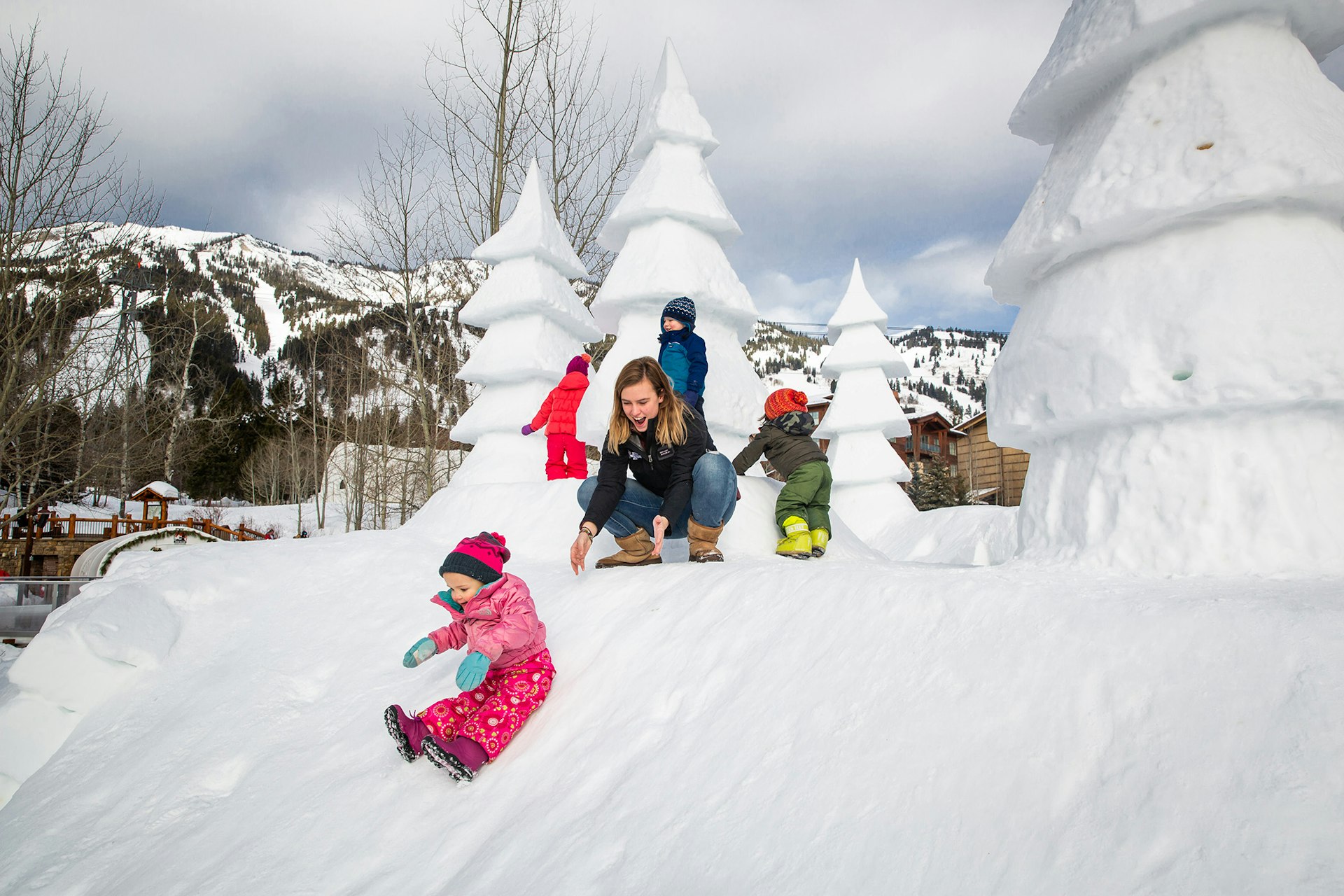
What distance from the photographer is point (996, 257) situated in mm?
3164

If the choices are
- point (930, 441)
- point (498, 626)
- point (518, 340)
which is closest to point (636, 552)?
point (498, 626)

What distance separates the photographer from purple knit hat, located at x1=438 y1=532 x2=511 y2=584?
113 inches

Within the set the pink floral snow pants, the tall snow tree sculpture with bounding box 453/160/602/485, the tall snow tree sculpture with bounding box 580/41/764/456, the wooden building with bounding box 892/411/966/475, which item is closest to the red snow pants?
the tall snow tree sculpture with bounding box 580/41/764/456

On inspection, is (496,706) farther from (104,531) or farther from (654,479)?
(104,531)

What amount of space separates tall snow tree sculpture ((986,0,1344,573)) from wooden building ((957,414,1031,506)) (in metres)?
22.7

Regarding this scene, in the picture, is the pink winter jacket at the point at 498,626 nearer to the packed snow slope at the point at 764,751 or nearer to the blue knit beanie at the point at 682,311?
the packed snow slope at the point at 764,751

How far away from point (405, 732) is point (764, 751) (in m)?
1.45

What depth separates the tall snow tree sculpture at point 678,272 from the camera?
718 cm

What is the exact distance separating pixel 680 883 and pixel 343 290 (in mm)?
166483

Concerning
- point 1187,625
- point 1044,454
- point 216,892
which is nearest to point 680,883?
point 1187,625

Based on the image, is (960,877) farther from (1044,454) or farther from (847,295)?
(847,295)

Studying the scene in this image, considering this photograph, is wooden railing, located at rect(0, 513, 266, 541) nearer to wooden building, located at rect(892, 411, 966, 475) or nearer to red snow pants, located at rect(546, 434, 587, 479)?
red snow pants, located at rect(546, 434, 587, 479)

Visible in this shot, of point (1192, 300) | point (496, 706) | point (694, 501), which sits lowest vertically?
point (496, 706)

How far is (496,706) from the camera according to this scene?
277 cm
